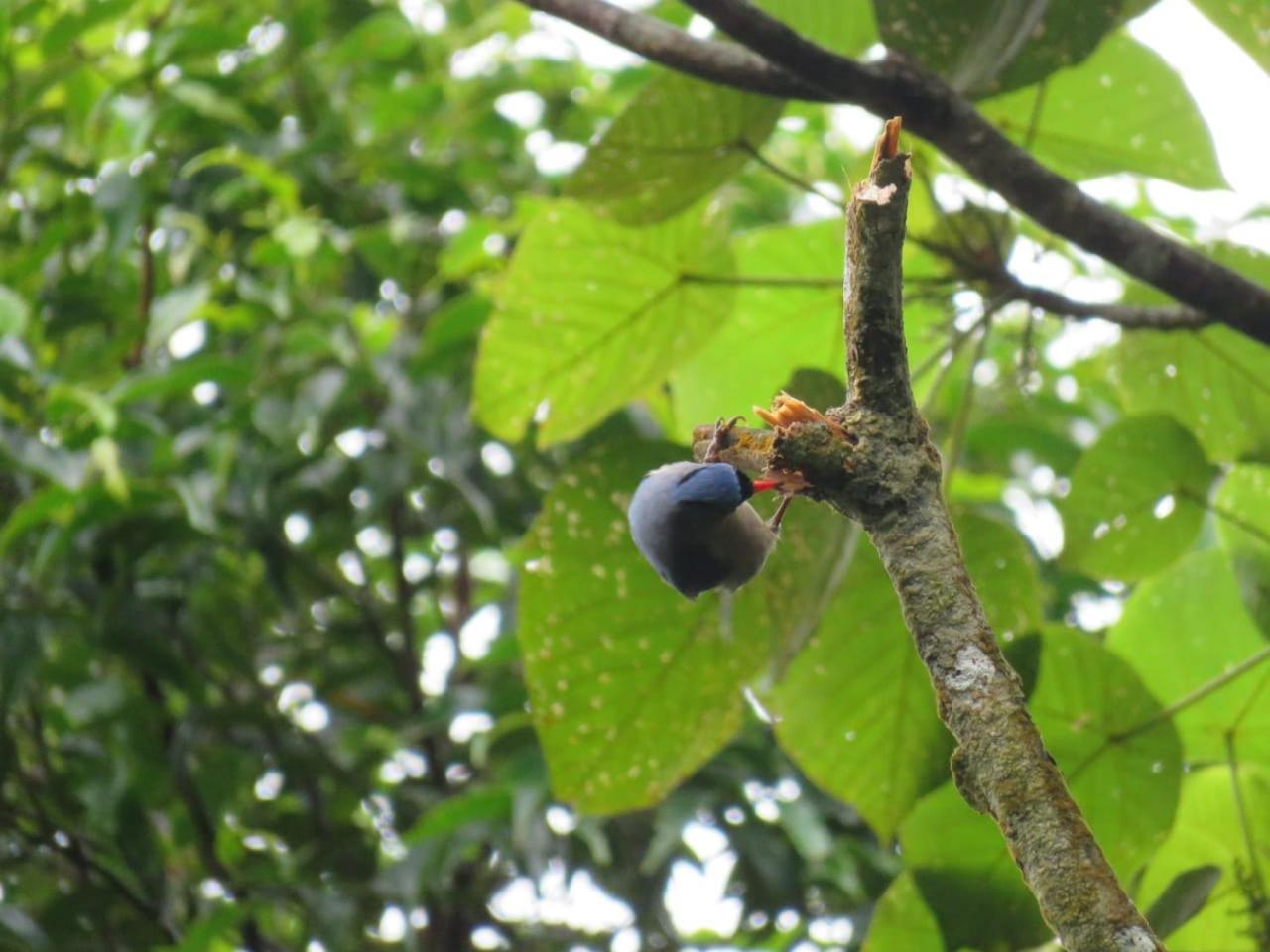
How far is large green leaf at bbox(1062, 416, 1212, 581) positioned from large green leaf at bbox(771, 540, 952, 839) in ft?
0.51

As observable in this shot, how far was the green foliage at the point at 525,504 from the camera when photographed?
835 millimetres

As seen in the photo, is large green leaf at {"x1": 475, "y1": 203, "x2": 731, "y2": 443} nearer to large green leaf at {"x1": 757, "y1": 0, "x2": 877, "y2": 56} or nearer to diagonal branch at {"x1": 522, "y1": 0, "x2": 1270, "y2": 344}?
large green leaf at {"x1": 757, "y1": 0, "x2": 877, "y2": 56}

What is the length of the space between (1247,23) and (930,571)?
54 centimetres

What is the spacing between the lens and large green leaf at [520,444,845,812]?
2.81 feet

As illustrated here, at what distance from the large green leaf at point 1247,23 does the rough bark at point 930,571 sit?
47 centimetres

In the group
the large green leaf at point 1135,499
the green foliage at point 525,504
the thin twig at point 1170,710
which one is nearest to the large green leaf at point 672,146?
the green foliage at point 525,504

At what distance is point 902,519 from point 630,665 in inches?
18.6

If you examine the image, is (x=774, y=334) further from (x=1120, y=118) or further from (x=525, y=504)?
(x=525, y=504)

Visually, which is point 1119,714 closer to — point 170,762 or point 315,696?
point 170,762

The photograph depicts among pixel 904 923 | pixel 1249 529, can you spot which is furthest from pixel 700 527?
pixel 1249 529

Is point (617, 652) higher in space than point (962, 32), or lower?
lower

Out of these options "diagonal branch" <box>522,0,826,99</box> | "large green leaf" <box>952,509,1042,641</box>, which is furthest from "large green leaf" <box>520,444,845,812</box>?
"diagonal branch" <box>522,0,826,99</box>

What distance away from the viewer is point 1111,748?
82 cm

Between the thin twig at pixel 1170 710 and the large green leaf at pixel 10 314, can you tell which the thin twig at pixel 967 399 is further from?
the large green leaf at pixel 10 314
